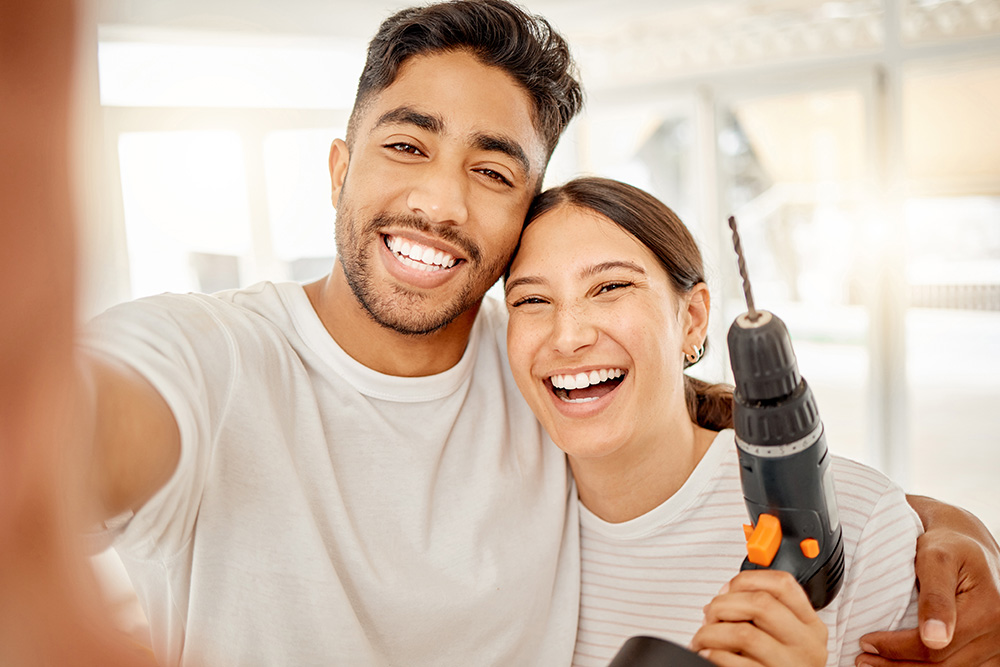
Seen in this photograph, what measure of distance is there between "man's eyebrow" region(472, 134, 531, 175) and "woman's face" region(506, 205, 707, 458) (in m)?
0.16

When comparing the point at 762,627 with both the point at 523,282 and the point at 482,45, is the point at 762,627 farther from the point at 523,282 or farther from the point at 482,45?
the point at 482,45

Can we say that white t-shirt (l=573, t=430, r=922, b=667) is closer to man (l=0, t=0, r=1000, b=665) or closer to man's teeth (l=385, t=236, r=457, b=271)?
man (l=0, t=0, r=1000, b=665)

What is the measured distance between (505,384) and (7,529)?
55.7 inches

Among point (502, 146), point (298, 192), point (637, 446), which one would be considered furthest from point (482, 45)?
point (298, 192)

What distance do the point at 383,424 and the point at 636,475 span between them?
1.71 feet

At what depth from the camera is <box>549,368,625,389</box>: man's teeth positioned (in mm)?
1451

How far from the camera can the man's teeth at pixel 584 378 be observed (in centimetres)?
145

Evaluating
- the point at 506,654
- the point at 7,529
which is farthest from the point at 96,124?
the point at 506,654

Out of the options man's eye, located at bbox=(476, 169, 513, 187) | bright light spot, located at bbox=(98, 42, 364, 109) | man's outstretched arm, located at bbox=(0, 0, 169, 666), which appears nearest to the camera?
man's outstretched arm, located at bbox=(0, 0, 169, 666)

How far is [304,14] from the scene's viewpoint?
5.09 metres

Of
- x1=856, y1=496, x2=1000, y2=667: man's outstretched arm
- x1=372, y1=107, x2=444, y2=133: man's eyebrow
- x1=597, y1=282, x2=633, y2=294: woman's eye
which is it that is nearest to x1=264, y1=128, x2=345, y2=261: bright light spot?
x1=372, y1=107, x2=444, y2=133: man's eyebrow

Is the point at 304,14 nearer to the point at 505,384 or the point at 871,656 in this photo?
the point at 505,384

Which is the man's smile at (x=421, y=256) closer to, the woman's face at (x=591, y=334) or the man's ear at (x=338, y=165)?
the woman's face at (x=591, y=334)

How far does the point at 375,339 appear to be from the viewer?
1517 millimetres
